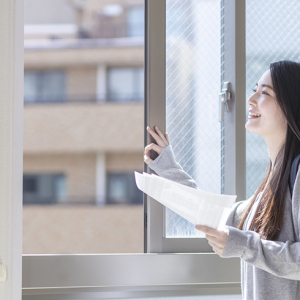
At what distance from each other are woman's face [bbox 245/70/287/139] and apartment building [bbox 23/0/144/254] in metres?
7.64

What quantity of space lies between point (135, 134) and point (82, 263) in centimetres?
763

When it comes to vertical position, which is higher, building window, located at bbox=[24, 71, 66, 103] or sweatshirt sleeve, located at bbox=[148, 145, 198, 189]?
building window, located at bbox=[24, 71, 66, 103]

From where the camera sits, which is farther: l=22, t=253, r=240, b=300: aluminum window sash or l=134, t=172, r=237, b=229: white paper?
l=22, t=253, r=240, b=300: aluminum window sash

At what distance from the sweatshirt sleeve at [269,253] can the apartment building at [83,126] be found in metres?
7.87

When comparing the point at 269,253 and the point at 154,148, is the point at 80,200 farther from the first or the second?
the point at 269,253

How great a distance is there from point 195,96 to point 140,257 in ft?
1.77

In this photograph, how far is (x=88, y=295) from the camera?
1035mm

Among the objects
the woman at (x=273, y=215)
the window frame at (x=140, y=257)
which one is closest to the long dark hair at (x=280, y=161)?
the woman at (x=273, y=215)

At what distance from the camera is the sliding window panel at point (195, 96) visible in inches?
43.3

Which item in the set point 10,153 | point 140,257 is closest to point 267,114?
point 140,257

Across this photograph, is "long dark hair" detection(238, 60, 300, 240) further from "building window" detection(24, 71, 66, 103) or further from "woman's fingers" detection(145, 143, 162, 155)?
"building window" detection(24, 71, 66, 103)

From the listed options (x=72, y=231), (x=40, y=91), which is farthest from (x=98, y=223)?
(x=40, y=91)

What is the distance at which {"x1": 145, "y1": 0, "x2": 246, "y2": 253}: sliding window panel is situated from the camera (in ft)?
3.60

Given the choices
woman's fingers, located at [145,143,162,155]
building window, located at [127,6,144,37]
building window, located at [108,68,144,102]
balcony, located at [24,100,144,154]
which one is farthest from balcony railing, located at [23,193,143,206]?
woman's fingers, located at [145,143,162,155]
